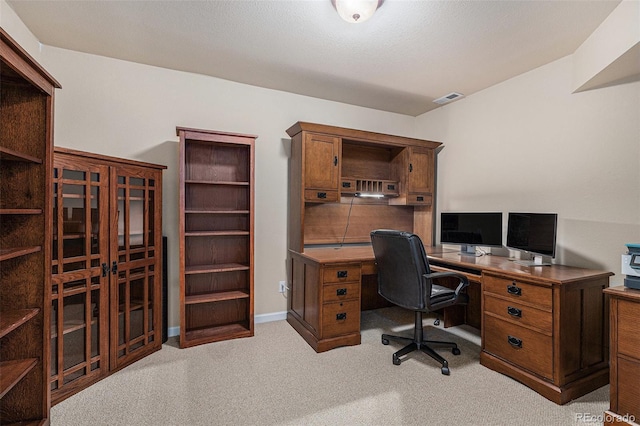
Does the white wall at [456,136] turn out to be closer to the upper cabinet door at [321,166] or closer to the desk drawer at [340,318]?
the upper cabinet door at [321,166]

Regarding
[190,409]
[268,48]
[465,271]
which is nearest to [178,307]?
[190,409]

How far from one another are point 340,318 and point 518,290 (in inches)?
57.3

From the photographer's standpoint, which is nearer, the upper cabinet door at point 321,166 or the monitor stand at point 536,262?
the monitor stand at point 536,262

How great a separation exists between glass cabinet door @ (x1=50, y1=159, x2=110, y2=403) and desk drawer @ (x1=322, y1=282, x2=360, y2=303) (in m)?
1.72

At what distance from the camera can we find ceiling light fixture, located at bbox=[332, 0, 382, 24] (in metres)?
1.89

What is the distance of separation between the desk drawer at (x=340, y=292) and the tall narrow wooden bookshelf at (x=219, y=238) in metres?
0.78

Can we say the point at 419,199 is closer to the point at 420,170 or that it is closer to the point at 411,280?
the point at 420,170

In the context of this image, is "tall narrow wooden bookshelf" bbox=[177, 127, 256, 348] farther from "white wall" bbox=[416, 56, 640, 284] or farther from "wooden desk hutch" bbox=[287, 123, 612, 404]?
"white wall" bbox=[416, 56, 640, 284]

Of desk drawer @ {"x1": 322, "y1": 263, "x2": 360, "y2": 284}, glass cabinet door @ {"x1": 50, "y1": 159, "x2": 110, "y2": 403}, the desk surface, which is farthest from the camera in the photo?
desk drawer @ {"x1": 322, "y1": 263, "x2": 360, "y2": 284}

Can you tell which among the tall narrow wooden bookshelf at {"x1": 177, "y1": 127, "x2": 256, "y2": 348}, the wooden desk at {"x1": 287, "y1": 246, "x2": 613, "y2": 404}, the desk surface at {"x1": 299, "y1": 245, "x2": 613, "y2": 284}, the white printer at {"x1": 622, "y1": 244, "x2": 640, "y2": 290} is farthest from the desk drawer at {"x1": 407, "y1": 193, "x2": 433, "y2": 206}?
the white printer at {"x1": 622, "y1": 244, "x2": 640, "y2": 290}

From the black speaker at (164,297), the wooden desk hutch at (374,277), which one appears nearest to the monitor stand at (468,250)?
the wooden desk hutch at (374,277)

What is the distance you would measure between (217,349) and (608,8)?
388 centimetres

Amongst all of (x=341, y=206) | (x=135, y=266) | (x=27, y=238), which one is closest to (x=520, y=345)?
(x=341, y=206)

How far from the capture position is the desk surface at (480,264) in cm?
220
